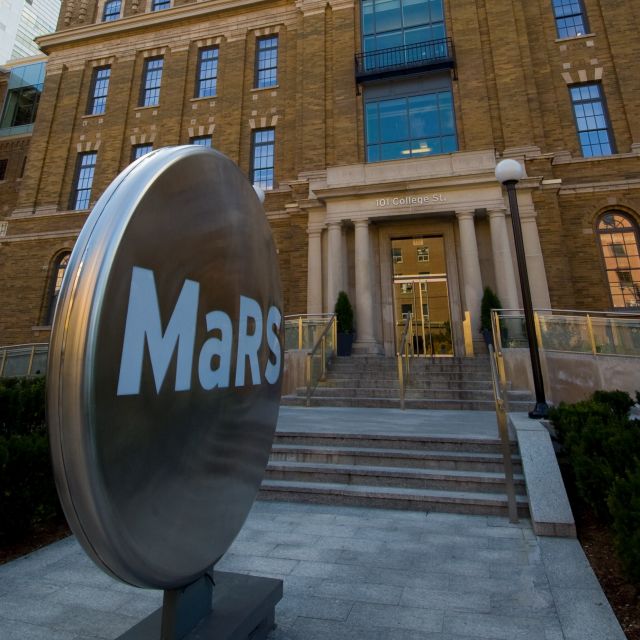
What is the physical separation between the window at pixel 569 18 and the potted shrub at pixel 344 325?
15.5 meters

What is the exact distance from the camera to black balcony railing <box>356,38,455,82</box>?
16.2 meters

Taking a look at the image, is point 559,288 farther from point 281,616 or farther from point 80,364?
point 80,364

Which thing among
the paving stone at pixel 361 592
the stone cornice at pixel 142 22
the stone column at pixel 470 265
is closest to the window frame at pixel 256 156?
the stone cornice at pixel 142 22

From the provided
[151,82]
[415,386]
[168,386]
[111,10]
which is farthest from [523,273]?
[111,10]

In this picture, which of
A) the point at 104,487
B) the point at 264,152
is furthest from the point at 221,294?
→ the point at 264,152

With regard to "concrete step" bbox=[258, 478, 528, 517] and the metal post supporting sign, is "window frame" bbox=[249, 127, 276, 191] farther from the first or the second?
the metal post supporting sign

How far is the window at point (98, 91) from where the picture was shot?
70.9ft

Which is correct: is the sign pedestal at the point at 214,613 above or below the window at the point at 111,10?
below

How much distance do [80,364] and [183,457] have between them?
60 centimetres

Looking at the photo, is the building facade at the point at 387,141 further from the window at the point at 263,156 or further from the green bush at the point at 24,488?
the green bush at the point at 24,488

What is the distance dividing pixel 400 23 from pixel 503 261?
12.3 meters

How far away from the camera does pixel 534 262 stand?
13.6 meters

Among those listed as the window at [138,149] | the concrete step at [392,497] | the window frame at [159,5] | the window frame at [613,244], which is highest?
the window frame at [159,5]

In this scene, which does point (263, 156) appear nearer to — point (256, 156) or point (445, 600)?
point (256, 156)
